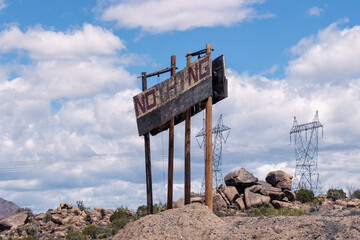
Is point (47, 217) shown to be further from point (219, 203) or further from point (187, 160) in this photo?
point (187, 160)

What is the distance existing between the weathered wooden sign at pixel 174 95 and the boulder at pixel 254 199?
1143 cm

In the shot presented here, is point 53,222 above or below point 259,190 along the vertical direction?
below

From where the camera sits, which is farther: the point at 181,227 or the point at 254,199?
the point at 254,199

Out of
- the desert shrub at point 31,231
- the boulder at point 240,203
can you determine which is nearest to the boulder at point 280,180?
the boulder at point 240,203

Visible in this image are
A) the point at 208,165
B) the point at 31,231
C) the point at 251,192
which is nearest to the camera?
the point at 208,165

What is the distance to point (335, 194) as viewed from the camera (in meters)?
36.1

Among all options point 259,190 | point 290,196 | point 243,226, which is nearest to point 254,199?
point 259,190

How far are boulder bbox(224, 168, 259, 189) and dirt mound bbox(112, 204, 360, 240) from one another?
16.2 m

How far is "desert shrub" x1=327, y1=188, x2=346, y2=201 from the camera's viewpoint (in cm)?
3575

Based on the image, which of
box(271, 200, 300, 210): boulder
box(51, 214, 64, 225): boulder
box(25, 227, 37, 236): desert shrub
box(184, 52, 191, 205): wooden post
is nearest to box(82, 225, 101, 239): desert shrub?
box(25, 227, 37, 236): desert shrub

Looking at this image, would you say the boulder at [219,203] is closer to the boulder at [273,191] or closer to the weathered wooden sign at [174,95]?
the boulder at [273,191]

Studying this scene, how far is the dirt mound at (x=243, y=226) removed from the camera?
40.8 ft

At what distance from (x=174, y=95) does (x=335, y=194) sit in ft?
70.1

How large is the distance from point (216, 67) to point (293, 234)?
8.68 metres
